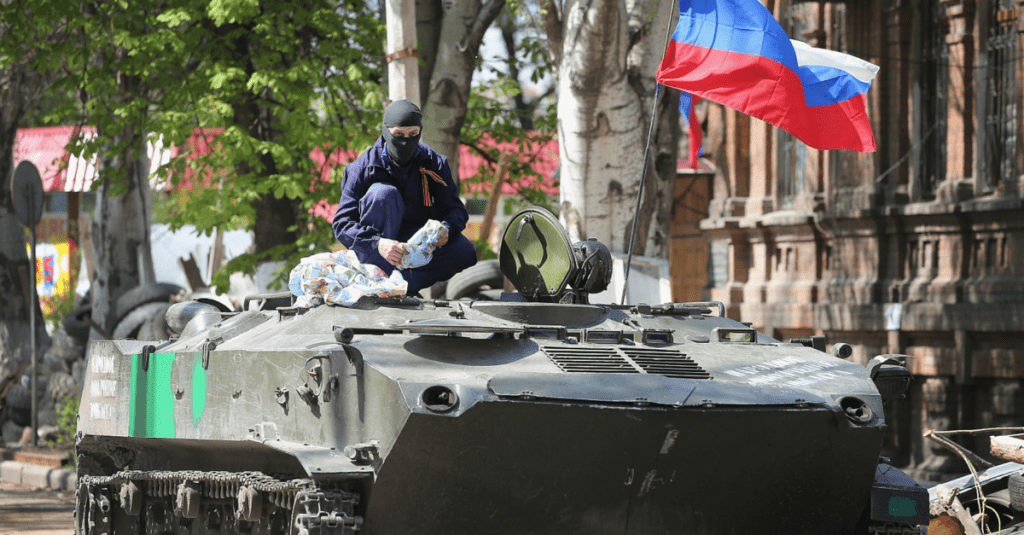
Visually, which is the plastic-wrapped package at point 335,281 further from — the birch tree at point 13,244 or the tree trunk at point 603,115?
the birch tree at point 13,244

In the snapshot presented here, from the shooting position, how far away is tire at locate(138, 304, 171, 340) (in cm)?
1609

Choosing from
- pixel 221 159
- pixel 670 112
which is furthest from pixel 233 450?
pixel 221 159

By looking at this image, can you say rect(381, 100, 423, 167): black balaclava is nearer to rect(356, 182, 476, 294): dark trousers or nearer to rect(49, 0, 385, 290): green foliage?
rect(356, 182, 476, 294): dark trousers

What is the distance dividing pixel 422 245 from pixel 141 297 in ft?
35.2

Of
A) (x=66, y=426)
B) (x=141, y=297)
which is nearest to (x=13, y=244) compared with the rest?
(x=141, y=297)

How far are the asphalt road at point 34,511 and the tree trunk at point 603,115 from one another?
4.67 m

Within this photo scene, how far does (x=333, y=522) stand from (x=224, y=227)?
8634mm

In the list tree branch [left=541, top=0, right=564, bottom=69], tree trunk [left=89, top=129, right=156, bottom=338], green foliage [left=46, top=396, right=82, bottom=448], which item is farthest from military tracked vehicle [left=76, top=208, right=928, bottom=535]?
tree trunk [left=89, top=129, right=156, bottom=338]

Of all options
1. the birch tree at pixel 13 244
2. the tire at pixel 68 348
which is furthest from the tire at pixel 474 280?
the tire at pixel 68 348

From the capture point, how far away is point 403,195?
293 inches

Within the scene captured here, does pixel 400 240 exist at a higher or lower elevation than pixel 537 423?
higher

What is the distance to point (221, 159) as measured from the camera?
13.2m

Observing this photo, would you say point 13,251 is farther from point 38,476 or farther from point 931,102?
point 931,102

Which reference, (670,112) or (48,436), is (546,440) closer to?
(670,112)
